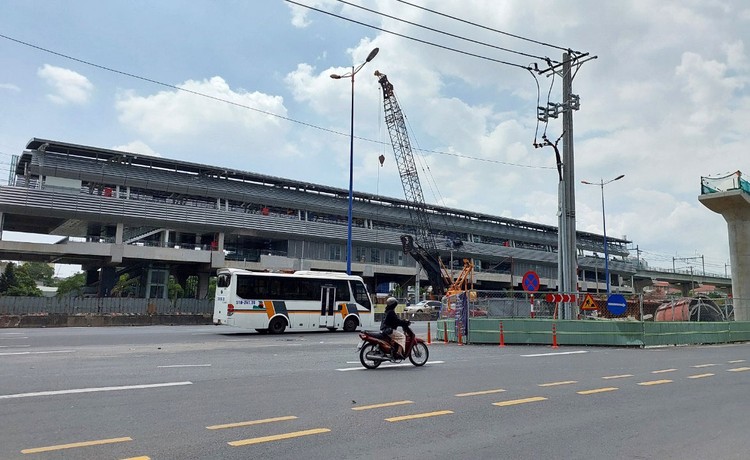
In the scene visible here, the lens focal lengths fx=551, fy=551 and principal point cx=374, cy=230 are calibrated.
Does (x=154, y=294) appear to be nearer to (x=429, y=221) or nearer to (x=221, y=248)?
(x=221, y=248)

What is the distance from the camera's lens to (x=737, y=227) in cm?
3127

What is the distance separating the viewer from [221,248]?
58281mm

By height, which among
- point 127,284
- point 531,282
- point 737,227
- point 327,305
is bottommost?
point 327,305

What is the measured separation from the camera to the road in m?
5.88

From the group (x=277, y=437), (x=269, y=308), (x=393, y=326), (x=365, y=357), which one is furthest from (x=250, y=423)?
(x=269, y=308)

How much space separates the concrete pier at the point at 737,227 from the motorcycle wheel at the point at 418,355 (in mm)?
25003

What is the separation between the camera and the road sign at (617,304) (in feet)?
62.8

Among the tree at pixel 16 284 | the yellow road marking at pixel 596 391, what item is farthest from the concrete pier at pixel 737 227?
the tree at pixel 16 284

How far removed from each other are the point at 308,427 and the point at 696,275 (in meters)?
A: 126

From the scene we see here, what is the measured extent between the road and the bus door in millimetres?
11501

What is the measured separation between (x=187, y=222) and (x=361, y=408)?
51240mm

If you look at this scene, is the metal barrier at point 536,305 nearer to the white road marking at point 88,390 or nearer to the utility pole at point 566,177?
the utility pole at point 566,177

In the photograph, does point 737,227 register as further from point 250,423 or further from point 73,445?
point 73,445

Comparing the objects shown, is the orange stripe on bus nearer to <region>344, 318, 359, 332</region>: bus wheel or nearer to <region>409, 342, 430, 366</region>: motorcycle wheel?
<region>344, 318, 359, 332</region>: bus wheel
